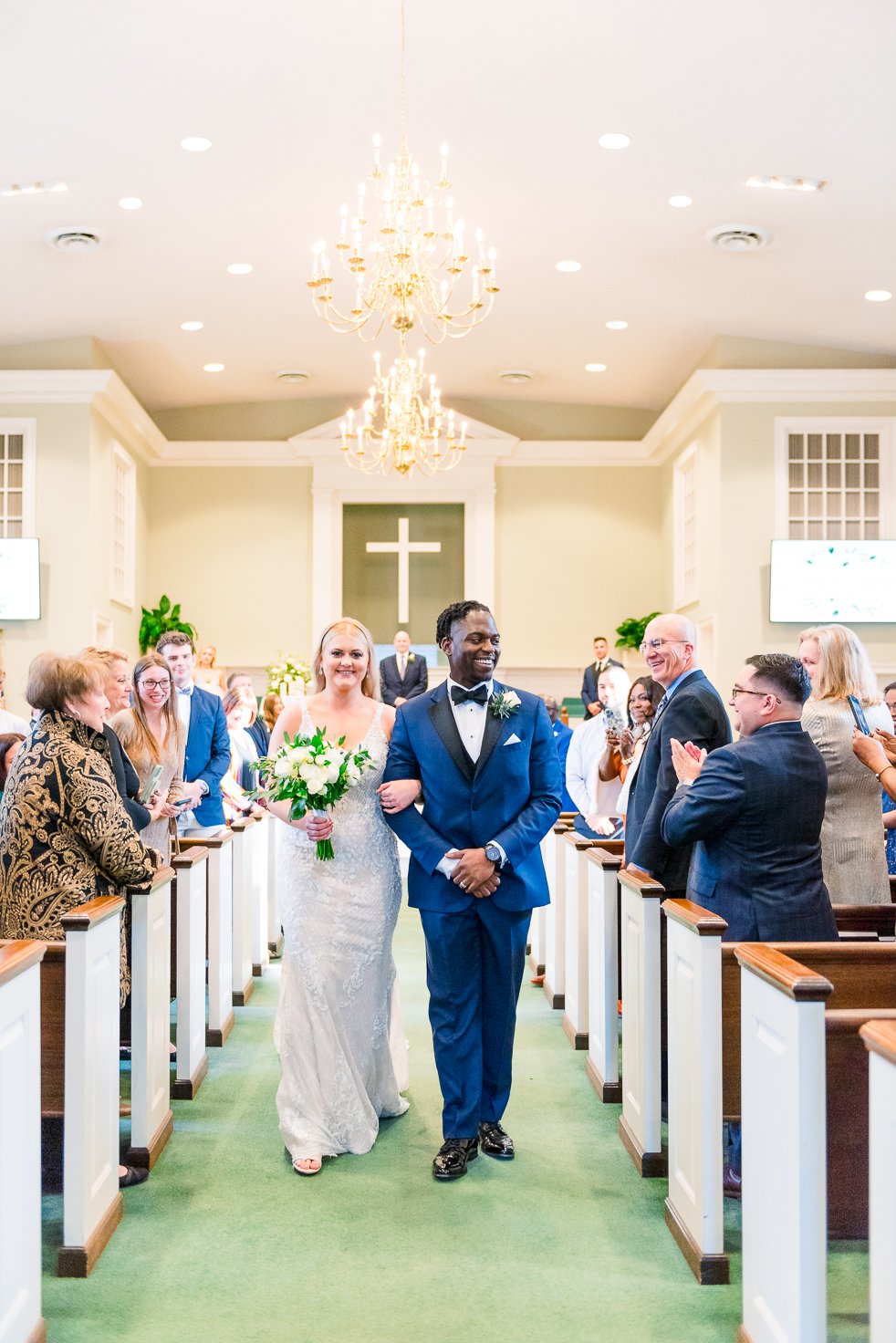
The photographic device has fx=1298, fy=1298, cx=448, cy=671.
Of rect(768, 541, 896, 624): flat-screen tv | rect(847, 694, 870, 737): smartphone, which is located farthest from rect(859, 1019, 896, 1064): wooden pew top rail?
rect(768, 541, 896, 624): flat-screen tv

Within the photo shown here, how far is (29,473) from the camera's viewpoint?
1242 centimetres

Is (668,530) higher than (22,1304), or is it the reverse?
(668,530)

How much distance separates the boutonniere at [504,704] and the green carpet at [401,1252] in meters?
1.42

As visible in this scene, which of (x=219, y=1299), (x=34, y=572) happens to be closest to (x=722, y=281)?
(x=34, y=572)

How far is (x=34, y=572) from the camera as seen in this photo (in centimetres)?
1216

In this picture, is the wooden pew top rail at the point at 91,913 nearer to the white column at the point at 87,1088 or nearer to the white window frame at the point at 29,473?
the white column at the point at 87,1088

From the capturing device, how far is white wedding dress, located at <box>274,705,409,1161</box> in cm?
411

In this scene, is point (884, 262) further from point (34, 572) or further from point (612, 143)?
point (34, 572)

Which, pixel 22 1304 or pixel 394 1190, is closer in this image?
pixel 22 1304

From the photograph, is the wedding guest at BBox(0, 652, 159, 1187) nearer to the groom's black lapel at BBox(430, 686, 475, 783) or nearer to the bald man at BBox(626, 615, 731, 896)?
the groom's black lapel at BBox(430, 686, 475, 783)

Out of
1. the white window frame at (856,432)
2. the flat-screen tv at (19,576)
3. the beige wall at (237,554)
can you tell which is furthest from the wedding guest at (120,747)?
the beige wall at (237,554)

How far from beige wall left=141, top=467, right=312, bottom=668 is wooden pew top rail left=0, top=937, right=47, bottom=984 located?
505 inches

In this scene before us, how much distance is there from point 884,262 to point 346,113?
15.1 ft

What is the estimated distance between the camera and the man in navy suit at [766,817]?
3449mm
